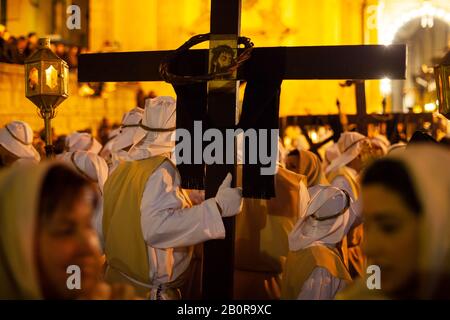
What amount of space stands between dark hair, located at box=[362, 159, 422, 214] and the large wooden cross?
6.52ft

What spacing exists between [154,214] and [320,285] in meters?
1.23

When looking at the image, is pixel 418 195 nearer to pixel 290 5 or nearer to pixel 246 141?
pixel 246 141

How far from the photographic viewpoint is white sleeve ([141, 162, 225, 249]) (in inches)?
176

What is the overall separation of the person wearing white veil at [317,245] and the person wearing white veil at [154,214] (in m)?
0.77

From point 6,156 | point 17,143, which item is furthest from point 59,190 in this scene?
point 17,143

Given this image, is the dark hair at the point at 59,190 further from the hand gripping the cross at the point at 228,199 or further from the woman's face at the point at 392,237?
the hand gripping the cross at the point at 228,199

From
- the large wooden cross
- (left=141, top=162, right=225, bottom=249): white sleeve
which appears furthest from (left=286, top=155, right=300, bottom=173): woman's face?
the large wooden cross

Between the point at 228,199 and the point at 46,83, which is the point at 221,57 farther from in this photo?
the point at 46,83

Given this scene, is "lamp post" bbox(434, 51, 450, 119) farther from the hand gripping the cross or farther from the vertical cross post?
the hand gripping the cross

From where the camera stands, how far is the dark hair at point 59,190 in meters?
2.48

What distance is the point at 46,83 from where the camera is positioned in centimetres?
541

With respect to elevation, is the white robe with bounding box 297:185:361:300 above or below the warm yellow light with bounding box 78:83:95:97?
below

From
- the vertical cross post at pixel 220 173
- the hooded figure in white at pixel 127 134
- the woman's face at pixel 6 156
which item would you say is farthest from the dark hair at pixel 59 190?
the woman's face at pixel 6 156
